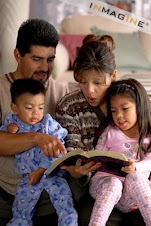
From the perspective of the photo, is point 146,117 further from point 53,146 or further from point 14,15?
point 14,15

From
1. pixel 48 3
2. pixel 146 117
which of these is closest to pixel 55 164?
pixel 146 117

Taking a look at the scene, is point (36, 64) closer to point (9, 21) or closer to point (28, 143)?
point (28, 143)

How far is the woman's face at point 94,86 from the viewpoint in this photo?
6.51ft

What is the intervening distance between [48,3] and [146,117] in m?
3.47

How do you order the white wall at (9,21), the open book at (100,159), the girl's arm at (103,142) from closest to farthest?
the open book at (100,159)
the girl's arm at (103,142)
the white wall at (9,21)

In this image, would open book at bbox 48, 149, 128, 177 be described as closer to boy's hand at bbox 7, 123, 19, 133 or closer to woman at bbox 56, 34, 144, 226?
woman at bbox 56, 34, 144, 226

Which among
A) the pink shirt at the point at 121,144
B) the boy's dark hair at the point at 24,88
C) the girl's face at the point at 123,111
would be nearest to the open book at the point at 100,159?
the pink shirt at the point at 121,144

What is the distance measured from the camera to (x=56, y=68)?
3.75 m

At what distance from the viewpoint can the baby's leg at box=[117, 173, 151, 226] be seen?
5.82ft

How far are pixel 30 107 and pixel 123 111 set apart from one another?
40 cm

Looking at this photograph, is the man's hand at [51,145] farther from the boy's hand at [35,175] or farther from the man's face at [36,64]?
the man's face at [36,64]

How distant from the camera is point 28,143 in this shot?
1.93 metres

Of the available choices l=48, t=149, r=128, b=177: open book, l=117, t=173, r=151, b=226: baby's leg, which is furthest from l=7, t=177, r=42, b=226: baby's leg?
l=117, t=173, r=151, b=226: baby's leg

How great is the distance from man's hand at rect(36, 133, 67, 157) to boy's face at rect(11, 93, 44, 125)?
0.36 feet
